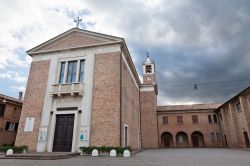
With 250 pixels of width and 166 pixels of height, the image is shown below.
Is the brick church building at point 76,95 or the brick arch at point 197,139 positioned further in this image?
the brick arch at point 197,139

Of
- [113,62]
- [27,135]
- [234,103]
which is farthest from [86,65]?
[234,103]

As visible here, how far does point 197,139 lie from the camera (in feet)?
110

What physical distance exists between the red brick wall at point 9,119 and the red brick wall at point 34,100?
8.15 meters

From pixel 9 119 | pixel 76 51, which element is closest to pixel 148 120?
pixel 76 51

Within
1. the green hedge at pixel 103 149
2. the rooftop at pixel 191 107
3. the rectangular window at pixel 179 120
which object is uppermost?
the rooftop at pixel 191 107

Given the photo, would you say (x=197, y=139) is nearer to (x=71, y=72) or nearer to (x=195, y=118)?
(x=195, y=118)

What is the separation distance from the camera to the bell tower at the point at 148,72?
36656mm

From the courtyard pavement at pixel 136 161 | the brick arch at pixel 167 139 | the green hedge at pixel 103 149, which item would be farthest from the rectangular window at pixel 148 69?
the courtyard pavement at pixel 136 161

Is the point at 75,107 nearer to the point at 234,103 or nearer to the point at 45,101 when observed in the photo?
the point at 45,101

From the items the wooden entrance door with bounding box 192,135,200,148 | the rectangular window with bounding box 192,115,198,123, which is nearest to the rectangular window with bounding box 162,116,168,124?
the rectangular window with bounding box 192,115,198,123

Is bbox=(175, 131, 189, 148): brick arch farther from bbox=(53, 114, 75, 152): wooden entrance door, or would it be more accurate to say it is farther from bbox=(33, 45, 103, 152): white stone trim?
bbox=(53, 114, 75, 152): wooden entrance door

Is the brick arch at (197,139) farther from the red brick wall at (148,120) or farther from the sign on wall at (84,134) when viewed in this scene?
the sign on wall at (84,134)

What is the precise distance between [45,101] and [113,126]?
21.7 ft

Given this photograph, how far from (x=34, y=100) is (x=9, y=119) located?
9.62 m
